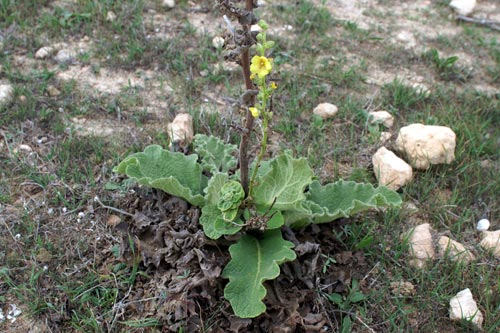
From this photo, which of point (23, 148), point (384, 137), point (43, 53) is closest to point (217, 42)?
point (43, 53)

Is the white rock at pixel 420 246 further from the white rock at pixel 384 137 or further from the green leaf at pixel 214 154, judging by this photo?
the green leaf at pixel 214 154

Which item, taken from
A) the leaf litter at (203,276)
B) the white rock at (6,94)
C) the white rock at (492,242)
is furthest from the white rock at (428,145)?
the white rock at (6,94)

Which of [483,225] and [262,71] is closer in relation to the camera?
[262,71]

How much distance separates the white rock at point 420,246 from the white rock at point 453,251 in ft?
0.21

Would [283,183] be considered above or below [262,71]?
below

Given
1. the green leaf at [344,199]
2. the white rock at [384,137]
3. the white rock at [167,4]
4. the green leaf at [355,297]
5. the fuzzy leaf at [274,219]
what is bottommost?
the green leaf at [355,297]

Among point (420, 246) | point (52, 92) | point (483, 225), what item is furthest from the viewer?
point (52, 92)

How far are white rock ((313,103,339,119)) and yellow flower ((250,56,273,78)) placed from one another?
186cm

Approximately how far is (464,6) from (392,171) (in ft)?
9.39

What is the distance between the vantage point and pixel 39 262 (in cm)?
286

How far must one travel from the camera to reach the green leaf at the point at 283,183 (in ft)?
8.62

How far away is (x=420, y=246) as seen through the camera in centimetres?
308

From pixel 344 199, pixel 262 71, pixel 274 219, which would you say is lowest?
pixel 344 199

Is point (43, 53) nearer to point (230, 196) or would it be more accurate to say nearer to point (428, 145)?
point (230, 196)
